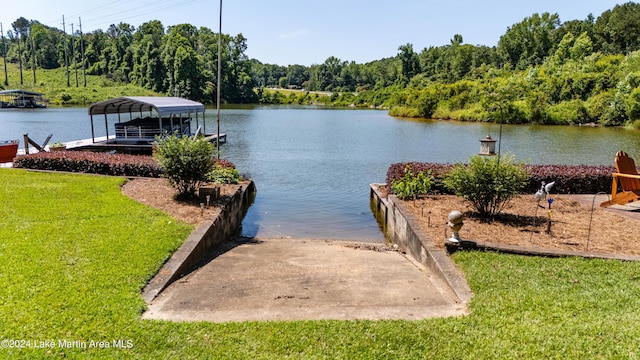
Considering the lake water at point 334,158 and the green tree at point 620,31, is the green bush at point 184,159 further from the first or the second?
the green tree at point 620,31

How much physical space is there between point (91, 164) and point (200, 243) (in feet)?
25.3

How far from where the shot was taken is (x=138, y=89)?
86.5 metres

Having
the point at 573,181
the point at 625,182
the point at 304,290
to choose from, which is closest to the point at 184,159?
the point at 304,290

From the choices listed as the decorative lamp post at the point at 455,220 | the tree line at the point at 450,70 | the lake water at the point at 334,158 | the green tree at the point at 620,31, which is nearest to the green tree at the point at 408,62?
the tree line at the point at 450,70

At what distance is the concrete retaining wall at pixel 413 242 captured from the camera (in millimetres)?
6004

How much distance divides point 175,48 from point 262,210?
82797 millimetres

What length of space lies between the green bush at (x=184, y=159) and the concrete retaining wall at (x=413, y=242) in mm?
4567

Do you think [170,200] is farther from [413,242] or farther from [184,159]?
[413,242]

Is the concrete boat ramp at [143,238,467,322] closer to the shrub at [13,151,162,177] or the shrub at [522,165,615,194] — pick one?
the shrub at [522,165,615,194]

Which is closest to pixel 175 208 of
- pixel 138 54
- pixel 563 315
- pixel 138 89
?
pixel 563 315

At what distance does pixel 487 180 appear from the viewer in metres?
8.66

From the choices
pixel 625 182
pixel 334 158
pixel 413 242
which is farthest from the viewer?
pixel 334 158

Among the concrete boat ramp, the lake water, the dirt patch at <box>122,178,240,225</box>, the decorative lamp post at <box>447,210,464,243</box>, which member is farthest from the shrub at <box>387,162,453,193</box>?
the decorative lamp post at <box>447,210,464,243</box>

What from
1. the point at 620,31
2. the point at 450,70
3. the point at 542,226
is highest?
the point at 620,31
